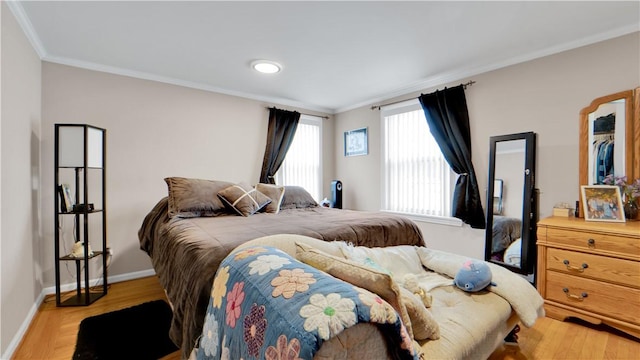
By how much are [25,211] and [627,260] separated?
4407 millimetres

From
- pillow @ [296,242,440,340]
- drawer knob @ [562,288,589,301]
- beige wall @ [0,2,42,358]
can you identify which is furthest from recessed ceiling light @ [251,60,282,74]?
drawer knob @ [562,288,589,301]

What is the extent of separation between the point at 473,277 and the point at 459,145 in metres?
1.92

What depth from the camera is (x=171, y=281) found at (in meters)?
1.68

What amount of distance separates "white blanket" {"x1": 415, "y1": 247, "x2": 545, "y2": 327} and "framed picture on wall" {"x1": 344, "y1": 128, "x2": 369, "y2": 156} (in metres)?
2.57

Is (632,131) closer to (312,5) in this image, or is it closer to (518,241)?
(518,241)

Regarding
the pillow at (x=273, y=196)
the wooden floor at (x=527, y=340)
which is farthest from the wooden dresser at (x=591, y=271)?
the pillow at (x=273, y=196)

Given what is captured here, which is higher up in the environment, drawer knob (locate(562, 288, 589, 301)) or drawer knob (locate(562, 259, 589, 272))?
drawer knob (locate(562, 259, 589, 272))

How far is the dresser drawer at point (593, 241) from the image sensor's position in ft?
6.10

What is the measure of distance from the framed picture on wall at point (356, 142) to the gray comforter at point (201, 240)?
1954 millimetres

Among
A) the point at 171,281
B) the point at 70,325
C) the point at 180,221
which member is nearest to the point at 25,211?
the point at 70,325

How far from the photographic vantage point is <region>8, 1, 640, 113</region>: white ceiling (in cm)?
192

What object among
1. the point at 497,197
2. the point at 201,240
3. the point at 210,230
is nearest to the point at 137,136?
the point at 210,230

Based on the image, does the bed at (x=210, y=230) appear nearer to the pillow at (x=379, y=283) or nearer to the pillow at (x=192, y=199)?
the pillow at (x=192, y=199)

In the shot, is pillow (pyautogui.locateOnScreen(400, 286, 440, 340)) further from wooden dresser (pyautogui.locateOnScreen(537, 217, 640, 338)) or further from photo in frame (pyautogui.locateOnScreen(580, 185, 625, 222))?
photo in frame (pyautogui.locateOnScreen(580, 185, 625, 222))
